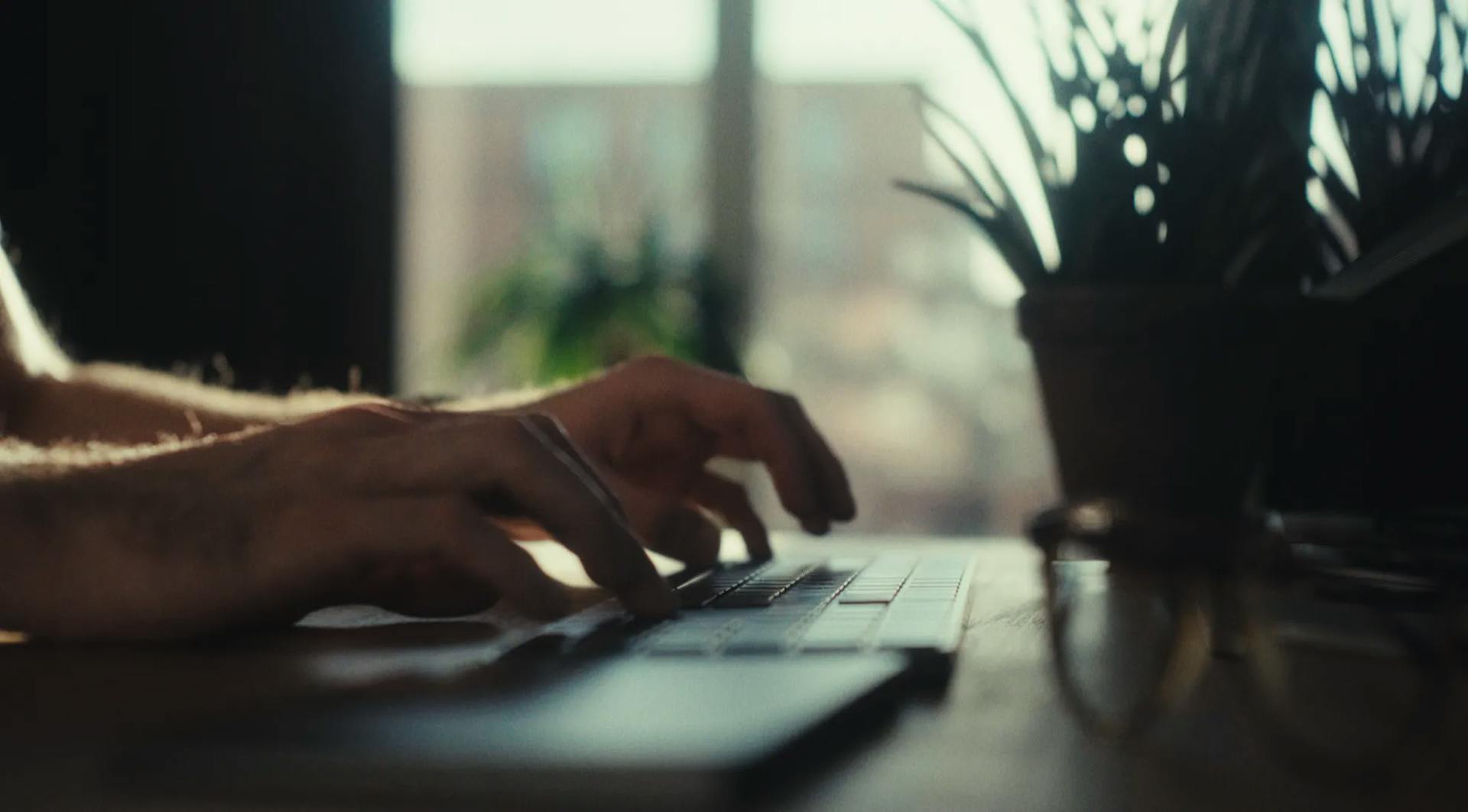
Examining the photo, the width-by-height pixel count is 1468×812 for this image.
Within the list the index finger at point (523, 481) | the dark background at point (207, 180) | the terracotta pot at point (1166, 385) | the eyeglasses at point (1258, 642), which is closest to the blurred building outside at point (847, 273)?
the dark background at point (207, 180)

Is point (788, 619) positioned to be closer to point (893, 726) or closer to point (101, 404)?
point (893, 726)

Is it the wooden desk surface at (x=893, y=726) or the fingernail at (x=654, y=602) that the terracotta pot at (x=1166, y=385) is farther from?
the fingernail at (x=654, y=602)

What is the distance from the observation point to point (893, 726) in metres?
0.40

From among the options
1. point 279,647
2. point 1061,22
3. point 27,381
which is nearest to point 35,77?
point 27,381

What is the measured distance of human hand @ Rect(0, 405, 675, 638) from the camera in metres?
0.55

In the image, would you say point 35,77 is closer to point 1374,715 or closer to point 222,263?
point 222,263

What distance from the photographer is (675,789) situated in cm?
28

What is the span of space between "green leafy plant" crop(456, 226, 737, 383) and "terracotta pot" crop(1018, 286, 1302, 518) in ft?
7.20

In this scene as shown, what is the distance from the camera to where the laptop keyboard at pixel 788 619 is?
0.48 m

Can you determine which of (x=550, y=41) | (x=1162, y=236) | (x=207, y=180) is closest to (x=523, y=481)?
(x=1162, y=236)

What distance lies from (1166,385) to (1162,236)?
0.12 m

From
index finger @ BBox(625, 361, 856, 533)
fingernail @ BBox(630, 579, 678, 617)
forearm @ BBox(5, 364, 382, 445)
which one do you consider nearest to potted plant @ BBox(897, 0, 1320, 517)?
index finger @ BBox(625, 361, 856, 533)

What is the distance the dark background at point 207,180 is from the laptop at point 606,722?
2093mm

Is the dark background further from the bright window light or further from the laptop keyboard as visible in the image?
the laptop keyboard
